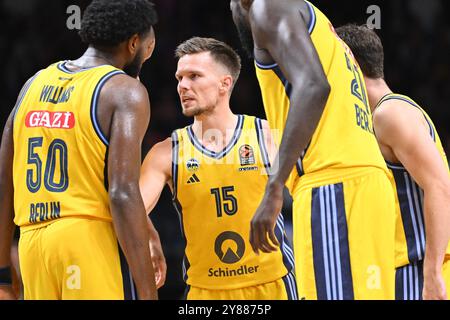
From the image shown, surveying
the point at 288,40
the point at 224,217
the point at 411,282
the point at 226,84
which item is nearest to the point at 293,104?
the point at 288,40

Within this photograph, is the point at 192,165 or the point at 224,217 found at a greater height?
the point at 192,165

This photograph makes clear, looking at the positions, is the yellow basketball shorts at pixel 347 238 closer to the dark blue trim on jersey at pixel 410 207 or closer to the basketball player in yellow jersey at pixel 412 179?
the basketball player in yellow jersey at pixel 412 179

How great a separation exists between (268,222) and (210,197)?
5.65ft

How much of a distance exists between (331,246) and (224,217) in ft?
5.00

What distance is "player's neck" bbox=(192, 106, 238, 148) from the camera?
206 inches

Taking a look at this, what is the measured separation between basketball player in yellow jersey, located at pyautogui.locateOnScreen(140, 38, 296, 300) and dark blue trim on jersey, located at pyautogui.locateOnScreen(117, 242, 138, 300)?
1042mm

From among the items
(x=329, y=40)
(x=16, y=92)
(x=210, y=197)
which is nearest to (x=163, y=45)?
(x=16, y=92)

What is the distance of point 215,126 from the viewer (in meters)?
5.25

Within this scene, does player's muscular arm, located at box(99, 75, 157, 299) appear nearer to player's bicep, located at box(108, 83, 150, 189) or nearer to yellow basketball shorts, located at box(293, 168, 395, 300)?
player's bicep, located at box(108, 83, 150, 189)

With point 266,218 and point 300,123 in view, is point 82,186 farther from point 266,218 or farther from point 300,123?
point 300,123

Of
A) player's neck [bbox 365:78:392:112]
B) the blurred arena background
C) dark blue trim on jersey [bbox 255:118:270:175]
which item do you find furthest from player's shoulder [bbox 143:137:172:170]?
the blurred arena background

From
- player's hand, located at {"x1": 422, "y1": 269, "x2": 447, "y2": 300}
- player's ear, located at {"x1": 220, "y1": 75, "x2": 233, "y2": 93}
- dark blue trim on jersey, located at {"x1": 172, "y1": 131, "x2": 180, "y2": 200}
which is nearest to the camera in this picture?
player's hand, located at {"x1": 422, "y1": 269, "x2": 447, "y2": 300}

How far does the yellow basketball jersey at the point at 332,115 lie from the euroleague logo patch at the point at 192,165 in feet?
4.61

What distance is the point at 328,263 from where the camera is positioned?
3477 mm
